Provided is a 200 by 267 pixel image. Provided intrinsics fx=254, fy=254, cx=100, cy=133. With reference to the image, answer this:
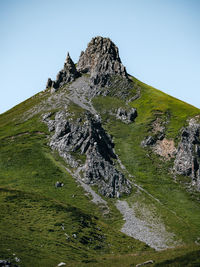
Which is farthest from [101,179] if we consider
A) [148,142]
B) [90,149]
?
[148,142]

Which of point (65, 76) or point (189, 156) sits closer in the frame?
point (189, 156)

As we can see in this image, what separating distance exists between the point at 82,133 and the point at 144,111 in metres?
50.9

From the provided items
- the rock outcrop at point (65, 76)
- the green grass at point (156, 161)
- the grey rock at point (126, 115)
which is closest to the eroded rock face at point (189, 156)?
the green grass at point (156, 161)

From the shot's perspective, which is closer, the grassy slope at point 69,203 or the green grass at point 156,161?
the grassy slope at point 69,203

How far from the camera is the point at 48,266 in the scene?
32.3 m

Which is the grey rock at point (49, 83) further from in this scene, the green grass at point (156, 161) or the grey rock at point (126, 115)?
the grey rock at point (126, 115)

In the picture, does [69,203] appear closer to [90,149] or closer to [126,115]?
[90,149]

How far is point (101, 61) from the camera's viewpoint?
178m

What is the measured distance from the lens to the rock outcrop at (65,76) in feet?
552

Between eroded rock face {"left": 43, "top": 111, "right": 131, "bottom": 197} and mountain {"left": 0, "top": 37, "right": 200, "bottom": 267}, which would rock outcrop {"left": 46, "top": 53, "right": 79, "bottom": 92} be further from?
eroded rock face {"left": 43, "top": 111, "right": 131, "bottom": 197}

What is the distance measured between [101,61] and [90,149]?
324 ft

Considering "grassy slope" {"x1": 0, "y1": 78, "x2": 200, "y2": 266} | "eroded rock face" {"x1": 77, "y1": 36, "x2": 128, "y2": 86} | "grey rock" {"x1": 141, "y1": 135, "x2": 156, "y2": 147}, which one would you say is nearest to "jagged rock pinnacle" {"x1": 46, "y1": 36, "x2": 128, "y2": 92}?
"eroded rock face" {"x1": 77, "y1": 36, "x2": 128, "y2": 86}

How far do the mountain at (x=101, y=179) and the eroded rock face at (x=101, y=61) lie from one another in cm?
171

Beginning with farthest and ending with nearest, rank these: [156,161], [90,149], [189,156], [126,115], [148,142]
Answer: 1. [126,115]
2. [148,142]
3. [156,161]
4. [189,156]
5. [90,149]
